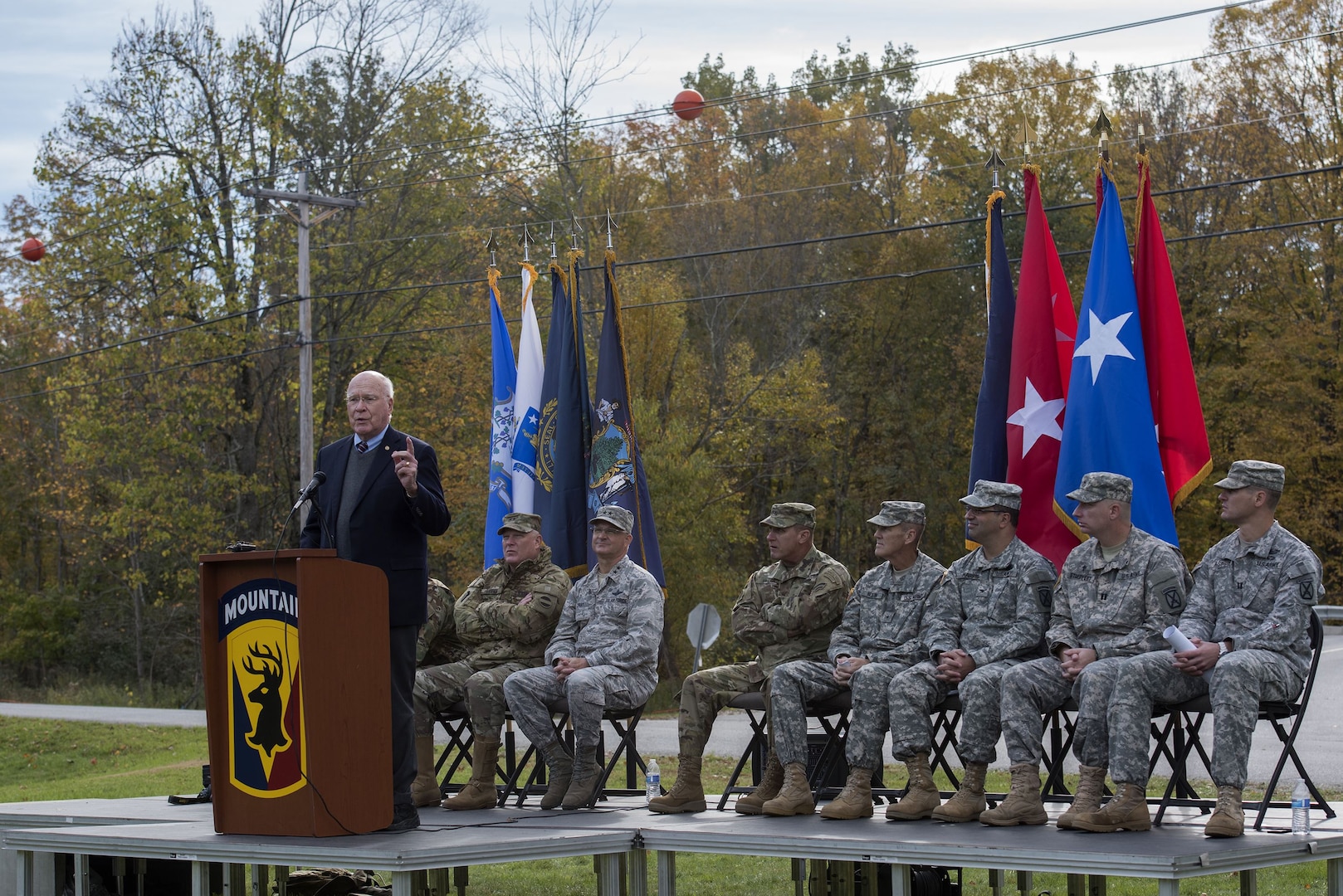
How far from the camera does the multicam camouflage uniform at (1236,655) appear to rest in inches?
197

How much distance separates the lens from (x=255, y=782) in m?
5.06

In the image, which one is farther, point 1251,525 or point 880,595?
point 880,595

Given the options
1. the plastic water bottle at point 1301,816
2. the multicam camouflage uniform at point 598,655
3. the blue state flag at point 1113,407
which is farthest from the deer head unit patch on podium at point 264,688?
the blue state flag at point 1113,407

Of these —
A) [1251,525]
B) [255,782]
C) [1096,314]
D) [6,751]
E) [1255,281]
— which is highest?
[1255,281]

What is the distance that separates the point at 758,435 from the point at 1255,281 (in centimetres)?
964

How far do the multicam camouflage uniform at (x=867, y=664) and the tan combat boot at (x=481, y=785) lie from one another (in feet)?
5.12

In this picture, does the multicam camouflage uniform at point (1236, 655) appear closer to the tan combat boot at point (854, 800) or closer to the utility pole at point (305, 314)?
the tan combat boot at point (854, 800)

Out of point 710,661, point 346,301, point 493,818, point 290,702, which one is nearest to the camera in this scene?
point 290,702

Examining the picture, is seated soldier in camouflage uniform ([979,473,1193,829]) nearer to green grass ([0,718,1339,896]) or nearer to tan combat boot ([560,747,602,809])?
green grass ([0,718,1339,896])

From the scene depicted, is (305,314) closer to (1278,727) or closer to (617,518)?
(617,518)

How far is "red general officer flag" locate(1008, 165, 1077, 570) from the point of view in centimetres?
708

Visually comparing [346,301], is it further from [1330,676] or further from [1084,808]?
[1084,808]

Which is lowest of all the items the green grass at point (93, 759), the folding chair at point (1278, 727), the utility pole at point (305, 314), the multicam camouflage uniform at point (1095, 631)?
the green grass at point (93, 759)

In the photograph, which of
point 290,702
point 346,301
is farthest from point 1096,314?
point 346,301
